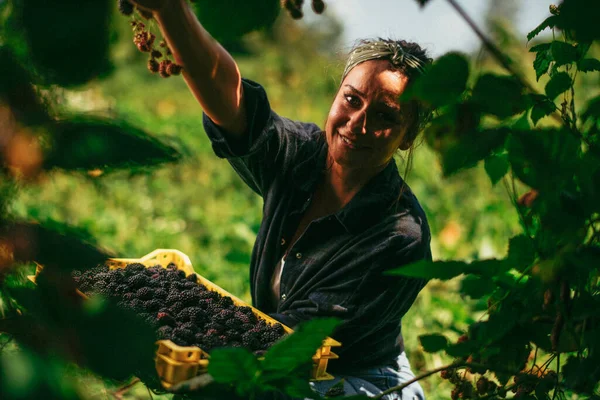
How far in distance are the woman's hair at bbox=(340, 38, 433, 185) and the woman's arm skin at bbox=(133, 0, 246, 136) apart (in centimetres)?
38

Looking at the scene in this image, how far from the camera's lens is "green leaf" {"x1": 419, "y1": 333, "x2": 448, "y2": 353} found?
81 centimetres

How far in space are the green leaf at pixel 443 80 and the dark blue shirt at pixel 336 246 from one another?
0.79m

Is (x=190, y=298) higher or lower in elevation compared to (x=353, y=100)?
lower

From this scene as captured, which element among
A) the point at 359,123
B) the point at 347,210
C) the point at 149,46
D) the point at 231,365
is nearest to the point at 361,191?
the point at 347,210

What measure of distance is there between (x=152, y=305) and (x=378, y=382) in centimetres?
61

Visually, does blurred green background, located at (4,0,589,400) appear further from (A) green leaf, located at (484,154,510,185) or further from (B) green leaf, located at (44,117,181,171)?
(B) green leaf, located at (44,117,181,171)

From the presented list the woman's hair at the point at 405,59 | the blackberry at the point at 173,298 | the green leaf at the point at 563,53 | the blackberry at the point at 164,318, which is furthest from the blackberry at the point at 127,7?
the woman's hair at the point at 405,59

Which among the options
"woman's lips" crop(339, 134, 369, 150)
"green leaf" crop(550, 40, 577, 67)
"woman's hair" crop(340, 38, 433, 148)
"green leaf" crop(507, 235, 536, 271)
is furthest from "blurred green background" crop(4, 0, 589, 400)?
"green leaf" crop(507, 235, 536, 271)

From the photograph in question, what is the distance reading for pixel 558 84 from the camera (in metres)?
0.86

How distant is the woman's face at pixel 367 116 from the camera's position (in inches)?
58.5

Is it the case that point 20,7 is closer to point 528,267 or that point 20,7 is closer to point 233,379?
point 233,379

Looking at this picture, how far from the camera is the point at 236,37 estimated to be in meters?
0.59

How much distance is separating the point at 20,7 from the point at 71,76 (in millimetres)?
49

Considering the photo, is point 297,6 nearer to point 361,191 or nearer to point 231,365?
point 231,365
